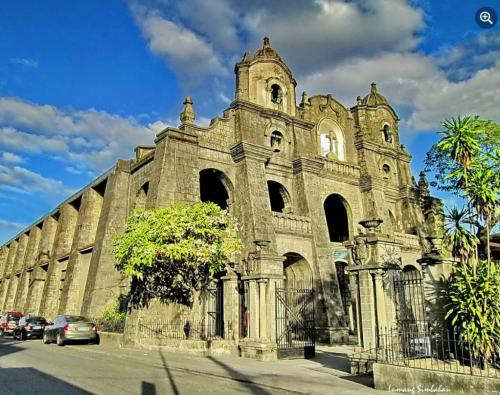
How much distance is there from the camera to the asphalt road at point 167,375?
834 cm

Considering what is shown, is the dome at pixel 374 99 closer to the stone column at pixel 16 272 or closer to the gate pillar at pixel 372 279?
the gate pillar at pixel 372 279

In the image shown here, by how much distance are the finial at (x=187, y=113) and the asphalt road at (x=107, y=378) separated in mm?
12549

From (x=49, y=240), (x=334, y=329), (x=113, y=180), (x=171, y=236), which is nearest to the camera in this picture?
(x=171, y=236)

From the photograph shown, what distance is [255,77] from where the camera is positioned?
84.2ft

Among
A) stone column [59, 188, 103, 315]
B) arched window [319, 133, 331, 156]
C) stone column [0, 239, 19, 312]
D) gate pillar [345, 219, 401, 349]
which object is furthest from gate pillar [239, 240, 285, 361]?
stone column [0, 239, 19, 312]

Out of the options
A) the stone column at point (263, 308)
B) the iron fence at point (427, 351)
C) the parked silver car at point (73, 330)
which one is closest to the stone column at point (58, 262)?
the parked silver car at point (73, 330)

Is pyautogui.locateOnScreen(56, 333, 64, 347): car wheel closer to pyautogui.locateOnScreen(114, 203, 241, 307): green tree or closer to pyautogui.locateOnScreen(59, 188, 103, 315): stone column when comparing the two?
pyautogui.locateOnScreen(114, 203, 241, 307): green tree

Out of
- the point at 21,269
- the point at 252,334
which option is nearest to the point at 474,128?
the point at 252,334

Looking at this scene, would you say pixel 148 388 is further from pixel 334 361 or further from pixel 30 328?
pixel 30 328

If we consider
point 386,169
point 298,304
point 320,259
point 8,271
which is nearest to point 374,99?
point 386,169

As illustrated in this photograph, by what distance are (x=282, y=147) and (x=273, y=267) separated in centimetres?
1237

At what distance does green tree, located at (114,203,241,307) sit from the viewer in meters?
15.9

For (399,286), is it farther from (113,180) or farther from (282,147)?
(113,180)

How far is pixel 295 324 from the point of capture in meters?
19.3
